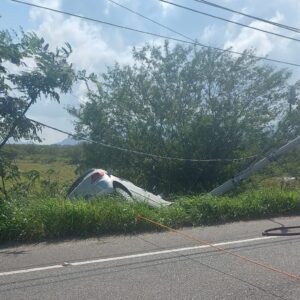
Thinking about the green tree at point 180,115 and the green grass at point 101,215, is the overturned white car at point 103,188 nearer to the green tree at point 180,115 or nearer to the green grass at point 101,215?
the green grass at point 101,215

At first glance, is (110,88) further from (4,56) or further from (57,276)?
(57,276)

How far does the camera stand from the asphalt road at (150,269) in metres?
5.00

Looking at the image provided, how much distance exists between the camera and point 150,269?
19.1ft

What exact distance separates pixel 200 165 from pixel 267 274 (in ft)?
38.5

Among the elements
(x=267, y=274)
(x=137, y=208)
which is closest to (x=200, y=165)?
(x=137, y=208)

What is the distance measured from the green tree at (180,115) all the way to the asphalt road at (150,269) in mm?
9548

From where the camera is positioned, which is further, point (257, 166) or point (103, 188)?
point (257, 166)

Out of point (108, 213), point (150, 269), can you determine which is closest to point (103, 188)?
point (108, 213)

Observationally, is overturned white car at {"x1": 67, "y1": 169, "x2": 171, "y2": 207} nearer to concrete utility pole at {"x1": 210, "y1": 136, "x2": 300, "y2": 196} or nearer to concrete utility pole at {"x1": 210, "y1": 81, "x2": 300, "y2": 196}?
concrete utility pole at {"x1": 210, "y1": 81, "x2": 300, "y2": 196}

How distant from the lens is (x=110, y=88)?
59.5ft

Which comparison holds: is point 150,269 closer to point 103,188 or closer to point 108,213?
point 108,213

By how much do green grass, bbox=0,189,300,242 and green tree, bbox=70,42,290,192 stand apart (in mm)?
7463

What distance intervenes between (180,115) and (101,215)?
9811 mm

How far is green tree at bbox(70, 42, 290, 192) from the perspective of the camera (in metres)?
17.3
